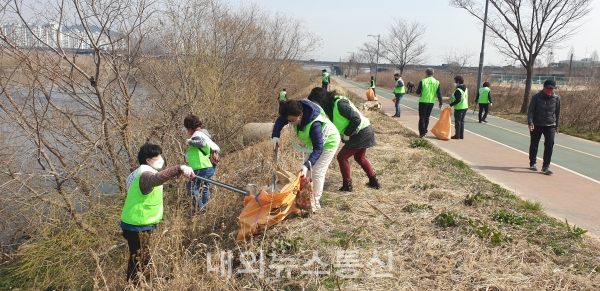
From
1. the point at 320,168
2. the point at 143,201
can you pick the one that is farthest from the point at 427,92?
the point at 143,201

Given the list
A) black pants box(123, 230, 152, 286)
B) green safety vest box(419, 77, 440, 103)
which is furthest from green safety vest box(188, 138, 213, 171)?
green safety vest box(419, 77, 440, 103)

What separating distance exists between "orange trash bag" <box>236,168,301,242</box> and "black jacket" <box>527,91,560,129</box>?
476cm

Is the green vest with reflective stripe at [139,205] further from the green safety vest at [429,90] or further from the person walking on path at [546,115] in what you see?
the green safety vest at [429,90]

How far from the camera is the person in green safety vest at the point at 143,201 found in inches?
136

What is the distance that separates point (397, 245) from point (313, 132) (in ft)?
4.60

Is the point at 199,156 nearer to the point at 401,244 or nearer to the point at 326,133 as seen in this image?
the point at 326,133

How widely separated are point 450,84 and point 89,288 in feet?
90.5

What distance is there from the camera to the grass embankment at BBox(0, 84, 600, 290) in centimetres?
334

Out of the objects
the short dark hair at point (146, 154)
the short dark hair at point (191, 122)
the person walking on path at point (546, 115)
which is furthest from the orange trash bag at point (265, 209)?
the person walking on path at point (546, 115)

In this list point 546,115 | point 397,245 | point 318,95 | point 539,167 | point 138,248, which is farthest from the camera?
point 539,167

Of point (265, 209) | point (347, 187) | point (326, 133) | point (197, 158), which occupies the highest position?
point (326, 133)

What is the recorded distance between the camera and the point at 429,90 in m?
9.37

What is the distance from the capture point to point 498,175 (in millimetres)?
6793

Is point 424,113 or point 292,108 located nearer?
point 292,108
